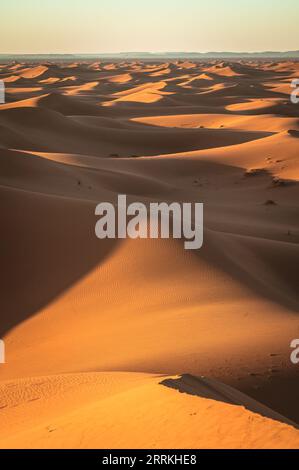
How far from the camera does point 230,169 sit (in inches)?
854

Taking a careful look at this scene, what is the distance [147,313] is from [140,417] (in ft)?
12.3

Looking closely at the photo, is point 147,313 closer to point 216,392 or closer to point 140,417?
point 216,392

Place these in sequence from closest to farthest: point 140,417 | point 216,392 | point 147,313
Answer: point 140,417 → point 216,392 → point 147,313

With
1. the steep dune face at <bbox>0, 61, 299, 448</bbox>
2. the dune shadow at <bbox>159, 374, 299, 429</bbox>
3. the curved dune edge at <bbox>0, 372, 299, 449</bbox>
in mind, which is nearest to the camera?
the curved dune edge at <bbox>0, 372, 299, 449</bbox>

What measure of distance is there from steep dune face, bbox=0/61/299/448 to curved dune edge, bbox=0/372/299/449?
1cm

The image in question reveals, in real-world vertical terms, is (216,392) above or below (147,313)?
below

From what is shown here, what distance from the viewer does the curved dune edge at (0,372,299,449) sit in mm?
3828

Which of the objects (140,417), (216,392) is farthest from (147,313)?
(140,417)

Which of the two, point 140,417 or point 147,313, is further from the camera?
point 147,313

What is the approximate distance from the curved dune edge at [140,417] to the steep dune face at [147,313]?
14mm

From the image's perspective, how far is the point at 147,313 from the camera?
798 centimetres

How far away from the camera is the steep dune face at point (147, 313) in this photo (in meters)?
4.28
